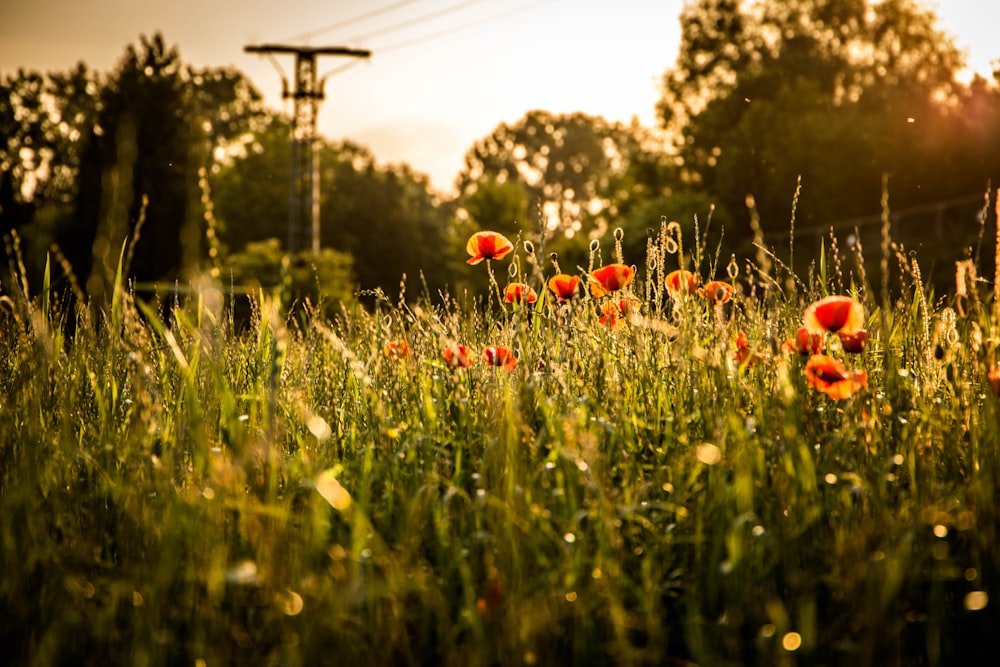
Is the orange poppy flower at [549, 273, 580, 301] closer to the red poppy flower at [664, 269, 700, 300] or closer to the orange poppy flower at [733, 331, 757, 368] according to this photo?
the red poppy flower at [664, 269, 700, 300]

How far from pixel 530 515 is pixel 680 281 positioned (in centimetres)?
130

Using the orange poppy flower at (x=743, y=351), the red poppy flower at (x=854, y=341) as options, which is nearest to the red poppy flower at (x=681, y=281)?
the orange poppy flower at (x=743, y=351)

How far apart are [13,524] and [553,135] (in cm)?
5178

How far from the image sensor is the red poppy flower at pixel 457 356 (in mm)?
2611

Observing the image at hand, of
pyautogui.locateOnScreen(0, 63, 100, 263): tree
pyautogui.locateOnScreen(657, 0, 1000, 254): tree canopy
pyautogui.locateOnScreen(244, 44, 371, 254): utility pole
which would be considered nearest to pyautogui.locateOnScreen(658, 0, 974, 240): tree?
pyautogui.locateOnScreen(657, 0, 1000, 254): tree canopy

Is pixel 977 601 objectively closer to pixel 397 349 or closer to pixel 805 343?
pixel 805 343

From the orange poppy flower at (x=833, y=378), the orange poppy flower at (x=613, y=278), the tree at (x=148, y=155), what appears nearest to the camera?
the orange poppy flower at (x=833, y=378)

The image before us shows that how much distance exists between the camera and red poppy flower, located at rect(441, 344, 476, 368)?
2611mm

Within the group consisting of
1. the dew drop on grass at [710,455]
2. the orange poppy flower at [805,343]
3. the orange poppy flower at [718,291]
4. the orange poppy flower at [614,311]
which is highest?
the orange poppy flower at [718,291]

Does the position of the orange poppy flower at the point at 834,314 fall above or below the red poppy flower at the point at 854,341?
above

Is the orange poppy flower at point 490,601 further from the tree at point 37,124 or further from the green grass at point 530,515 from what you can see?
the tree at point 37,124

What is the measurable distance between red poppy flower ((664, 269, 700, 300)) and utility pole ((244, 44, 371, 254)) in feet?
59.3

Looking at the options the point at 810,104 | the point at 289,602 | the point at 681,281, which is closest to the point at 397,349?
the point at 681,281

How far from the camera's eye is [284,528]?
187 centimetres
